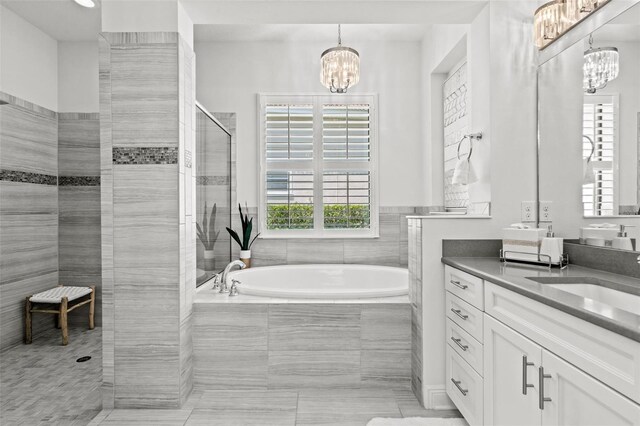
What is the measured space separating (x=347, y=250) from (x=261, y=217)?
863 millimetres

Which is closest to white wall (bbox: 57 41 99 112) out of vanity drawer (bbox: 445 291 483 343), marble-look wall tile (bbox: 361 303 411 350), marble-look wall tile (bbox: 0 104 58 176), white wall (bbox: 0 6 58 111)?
white wall (bbox: 0 6 58 111)

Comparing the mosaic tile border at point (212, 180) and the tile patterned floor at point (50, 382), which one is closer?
the tile patterned floor at point (50, 382)

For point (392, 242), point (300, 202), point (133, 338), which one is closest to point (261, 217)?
point (300, 202)

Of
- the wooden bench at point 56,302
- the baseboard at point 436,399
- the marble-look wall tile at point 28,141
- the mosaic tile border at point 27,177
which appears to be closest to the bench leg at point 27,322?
the wooden bench at point 56,302

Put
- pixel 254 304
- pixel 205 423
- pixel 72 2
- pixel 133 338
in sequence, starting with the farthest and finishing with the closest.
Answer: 1. pixel 72 2
2. pixel 254 304
3. pixel 133 338
4. pixel 205 423

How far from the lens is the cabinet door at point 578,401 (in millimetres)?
964

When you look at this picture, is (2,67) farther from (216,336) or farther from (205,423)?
(205,423)

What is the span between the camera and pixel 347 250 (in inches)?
145

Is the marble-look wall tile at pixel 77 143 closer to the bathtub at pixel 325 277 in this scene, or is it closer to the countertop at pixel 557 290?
the bathtub at pixel 325 277

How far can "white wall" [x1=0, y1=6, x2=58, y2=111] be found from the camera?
3080 millimetres

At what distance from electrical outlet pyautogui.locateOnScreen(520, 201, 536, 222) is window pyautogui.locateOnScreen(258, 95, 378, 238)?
1585 mm

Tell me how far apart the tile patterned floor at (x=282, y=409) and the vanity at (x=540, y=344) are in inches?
→ 13.6

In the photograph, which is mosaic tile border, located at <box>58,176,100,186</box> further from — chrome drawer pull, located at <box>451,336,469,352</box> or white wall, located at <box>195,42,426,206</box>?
chrome drawer pull, located at <box>451,336,469,352</box>

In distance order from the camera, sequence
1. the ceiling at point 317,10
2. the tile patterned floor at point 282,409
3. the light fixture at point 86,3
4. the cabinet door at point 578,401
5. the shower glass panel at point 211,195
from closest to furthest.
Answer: the cabinet door at point 578,401
the tile patterned floor at point 282,409
the ceiling at point 317,10
the shower glass panel at point 211,195
the light fixture at point 86,3
